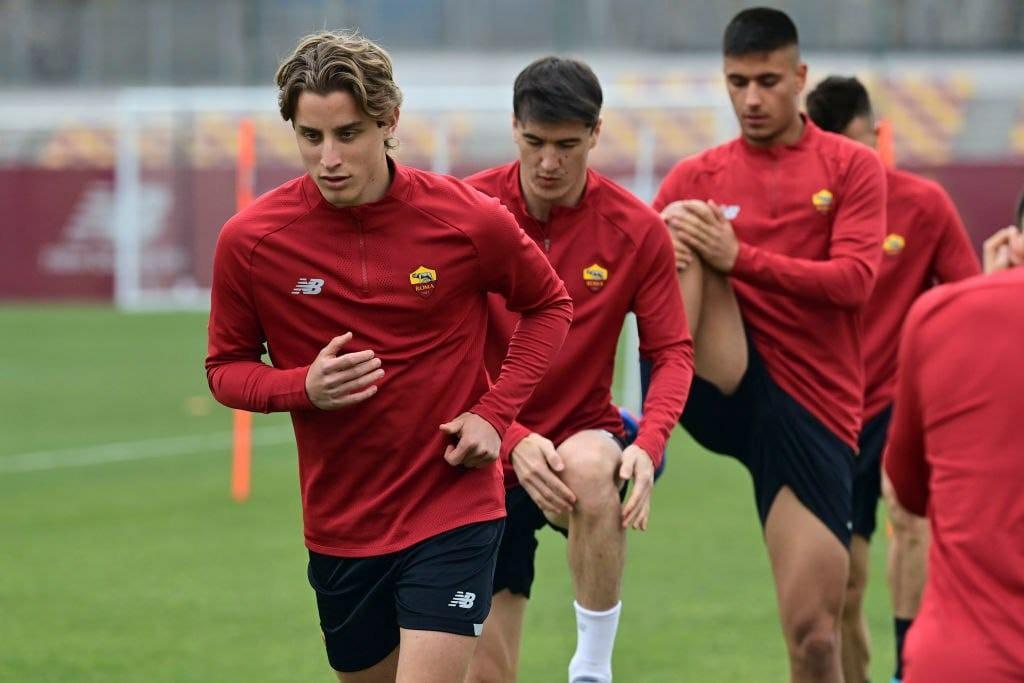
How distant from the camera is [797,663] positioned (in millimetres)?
5832

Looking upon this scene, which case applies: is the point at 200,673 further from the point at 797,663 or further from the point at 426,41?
the point at 426,41

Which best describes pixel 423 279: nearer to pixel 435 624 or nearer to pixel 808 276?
pixel 435 624

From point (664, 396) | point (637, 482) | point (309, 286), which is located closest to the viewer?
point (309, 286)

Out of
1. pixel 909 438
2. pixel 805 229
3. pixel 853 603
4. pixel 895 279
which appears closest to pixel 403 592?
pixel 909 438

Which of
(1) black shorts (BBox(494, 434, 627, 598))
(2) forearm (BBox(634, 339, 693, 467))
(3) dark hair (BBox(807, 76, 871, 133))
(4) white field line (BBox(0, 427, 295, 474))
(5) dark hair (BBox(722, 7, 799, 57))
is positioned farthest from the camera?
(4) white field line (BBox(0, 427, 295, 474))

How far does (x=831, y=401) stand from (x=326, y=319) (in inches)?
85.3

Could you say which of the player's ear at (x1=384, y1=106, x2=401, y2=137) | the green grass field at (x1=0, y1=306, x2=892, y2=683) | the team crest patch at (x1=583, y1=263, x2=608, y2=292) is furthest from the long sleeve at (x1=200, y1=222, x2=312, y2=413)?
the green grass field at (x1=0, y1=306, x2=892, y2=683)

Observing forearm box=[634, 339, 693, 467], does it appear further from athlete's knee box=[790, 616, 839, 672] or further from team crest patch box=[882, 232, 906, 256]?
team crest patch box=[882, 232, 906, 256]

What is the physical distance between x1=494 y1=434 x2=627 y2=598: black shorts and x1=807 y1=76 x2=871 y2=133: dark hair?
2.31 metres

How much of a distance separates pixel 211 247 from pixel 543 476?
22256 mm

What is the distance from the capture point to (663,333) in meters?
5.32

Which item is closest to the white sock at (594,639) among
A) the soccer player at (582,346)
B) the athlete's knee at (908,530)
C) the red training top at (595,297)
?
the soccer player at (582,346)

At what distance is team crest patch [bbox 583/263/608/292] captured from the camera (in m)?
5.41

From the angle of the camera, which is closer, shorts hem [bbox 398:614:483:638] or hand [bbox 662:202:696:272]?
shorts hem [bbox 398:614:483:638]
